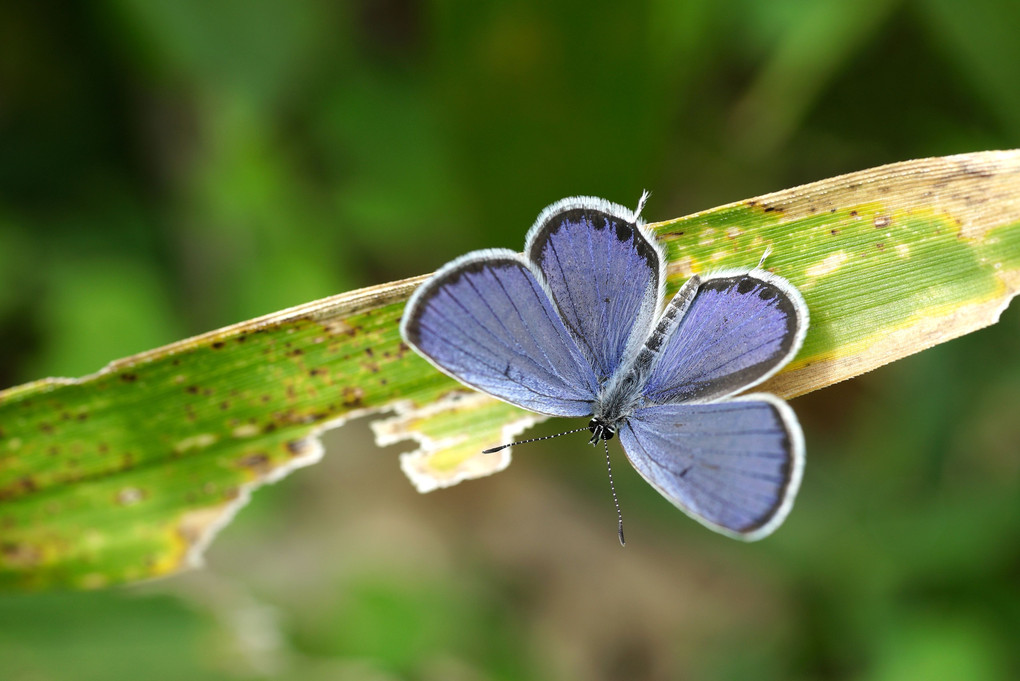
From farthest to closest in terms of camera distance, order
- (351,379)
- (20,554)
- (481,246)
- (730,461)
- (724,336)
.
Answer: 1. (481,246)
2. (20,554)
3. (351,379)
4. (724,336)
5. (730,461)

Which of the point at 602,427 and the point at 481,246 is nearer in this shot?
the point at 602,427

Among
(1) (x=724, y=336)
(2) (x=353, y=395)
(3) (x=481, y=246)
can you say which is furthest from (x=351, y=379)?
(3) (x=481, y=246)

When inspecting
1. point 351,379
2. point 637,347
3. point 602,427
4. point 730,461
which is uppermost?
point 351,379

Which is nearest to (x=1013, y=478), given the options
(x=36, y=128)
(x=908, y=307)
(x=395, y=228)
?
(x=908, y=307)

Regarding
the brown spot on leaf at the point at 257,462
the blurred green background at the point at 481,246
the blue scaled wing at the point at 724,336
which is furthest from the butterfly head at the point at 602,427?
the blurred green background at the point at 481,246

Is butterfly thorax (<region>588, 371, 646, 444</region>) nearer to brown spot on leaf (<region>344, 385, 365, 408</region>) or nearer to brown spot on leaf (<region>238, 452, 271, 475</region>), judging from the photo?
brown spot on leaf (<region>344, 385, 365, 408</region>)

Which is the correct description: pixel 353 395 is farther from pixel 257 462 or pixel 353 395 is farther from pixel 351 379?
pixel 257 462
